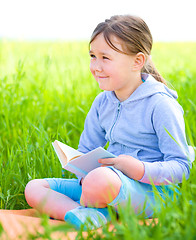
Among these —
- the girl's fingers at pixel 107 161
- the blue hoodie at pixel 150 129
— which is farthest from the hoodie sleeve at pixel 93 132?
the girl's fingers at pixel 107 161

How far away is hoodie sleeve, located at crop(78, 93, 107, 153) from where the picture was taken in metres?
2.33

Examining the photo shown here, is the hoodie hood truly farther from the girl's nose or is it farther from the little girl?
the girl's nose

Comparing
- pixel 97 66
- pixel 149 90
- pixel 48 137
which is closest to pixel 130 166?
pixel 149 90

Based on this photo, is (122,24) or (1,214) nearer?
(1,214)

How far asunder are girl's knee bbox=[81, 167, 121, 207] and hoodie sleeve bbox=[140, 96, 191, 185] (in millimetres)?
160

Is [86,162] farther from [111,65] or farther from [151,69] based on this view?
[151,69]

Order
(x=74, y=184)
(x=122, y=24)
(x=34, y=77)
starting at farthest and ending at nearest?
(x=34, y=77), (x=74, y=184), (x=122, y=24)

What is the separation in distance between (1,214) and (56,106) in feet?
6.48

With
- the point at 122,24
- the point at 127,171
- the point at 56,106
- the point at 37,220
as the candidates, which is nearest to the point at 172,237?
the point at 127,171

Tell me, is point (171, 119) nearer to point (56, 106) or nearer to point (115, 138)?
point (115, 138)

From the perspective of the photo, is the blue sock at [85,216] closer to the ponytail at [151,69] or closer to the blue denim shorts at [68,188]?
the blue denim shorts at [68,188]

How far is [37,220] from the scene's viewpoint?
1.78 m

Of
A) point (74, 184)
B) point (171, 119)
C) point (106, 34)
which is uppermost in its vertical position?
point (106, 34)

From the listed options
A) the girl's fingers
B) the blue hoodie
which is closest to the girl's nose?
the blue hoodie
